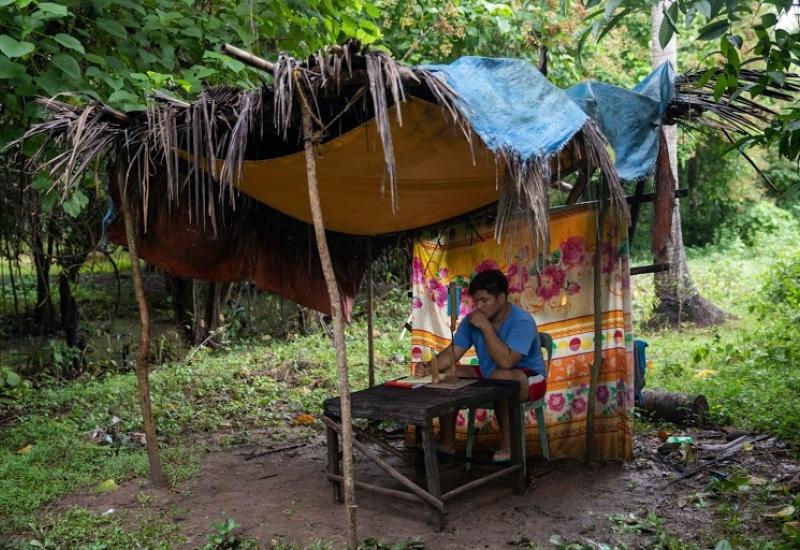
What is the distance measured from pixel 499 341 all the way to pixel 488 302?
11.2 inches

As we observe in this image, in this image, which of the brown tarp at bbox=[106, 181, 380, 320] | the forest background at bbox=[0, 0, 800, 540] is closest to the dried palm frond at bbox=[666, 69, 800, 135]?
the forest background at bbox=[0, 0, 800, 540]

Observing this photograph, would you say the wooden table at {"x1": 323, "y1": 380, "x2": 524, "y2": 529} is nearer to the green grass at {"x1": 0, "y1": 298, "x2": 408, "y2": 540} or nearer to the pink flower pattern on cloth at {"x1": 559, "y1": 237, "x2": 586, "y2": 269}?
the pink flower pattern on cloth at {"x1": 559, "y1": 237, "x2": 586, "y2": 269}

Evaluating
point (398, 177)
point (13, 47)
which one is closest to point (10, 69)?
point (13, 47)

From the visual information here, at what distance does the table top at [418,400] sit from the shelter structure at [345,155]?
1.36ft

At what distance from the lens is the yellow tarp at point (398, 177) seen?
390 centimetres

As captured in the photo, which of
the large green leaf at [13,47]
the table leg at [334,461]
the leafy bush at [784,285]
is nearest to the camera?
the large green leaf at [13,47]

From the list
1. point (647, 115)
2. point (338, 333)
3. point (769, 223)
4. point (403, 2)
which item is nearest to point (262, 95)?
point (338, 333)

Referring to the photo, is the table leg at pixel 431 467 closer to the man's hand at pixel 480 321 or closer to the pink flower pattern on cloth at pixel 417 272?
the man's hand at pixel 480 321

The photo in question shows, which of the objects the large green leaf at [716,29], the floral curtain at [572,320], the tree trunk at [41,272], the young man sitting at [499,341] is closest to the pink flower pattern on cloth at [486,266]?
the floral curtain at [572,320]

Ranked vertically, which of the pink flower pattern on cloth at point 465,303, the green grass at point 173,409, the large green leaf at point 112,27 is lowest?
the green grass at point 173,409

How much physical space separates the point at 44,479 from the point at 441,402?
274 centimetres

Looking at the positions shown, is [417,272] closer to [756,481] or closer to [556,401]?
[556,401]

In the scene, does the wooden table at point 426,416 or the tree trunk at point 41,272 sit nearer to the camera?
the wooden table at point 426,416

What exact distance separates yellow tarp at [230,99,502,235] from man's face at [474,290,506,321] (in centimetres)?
69
